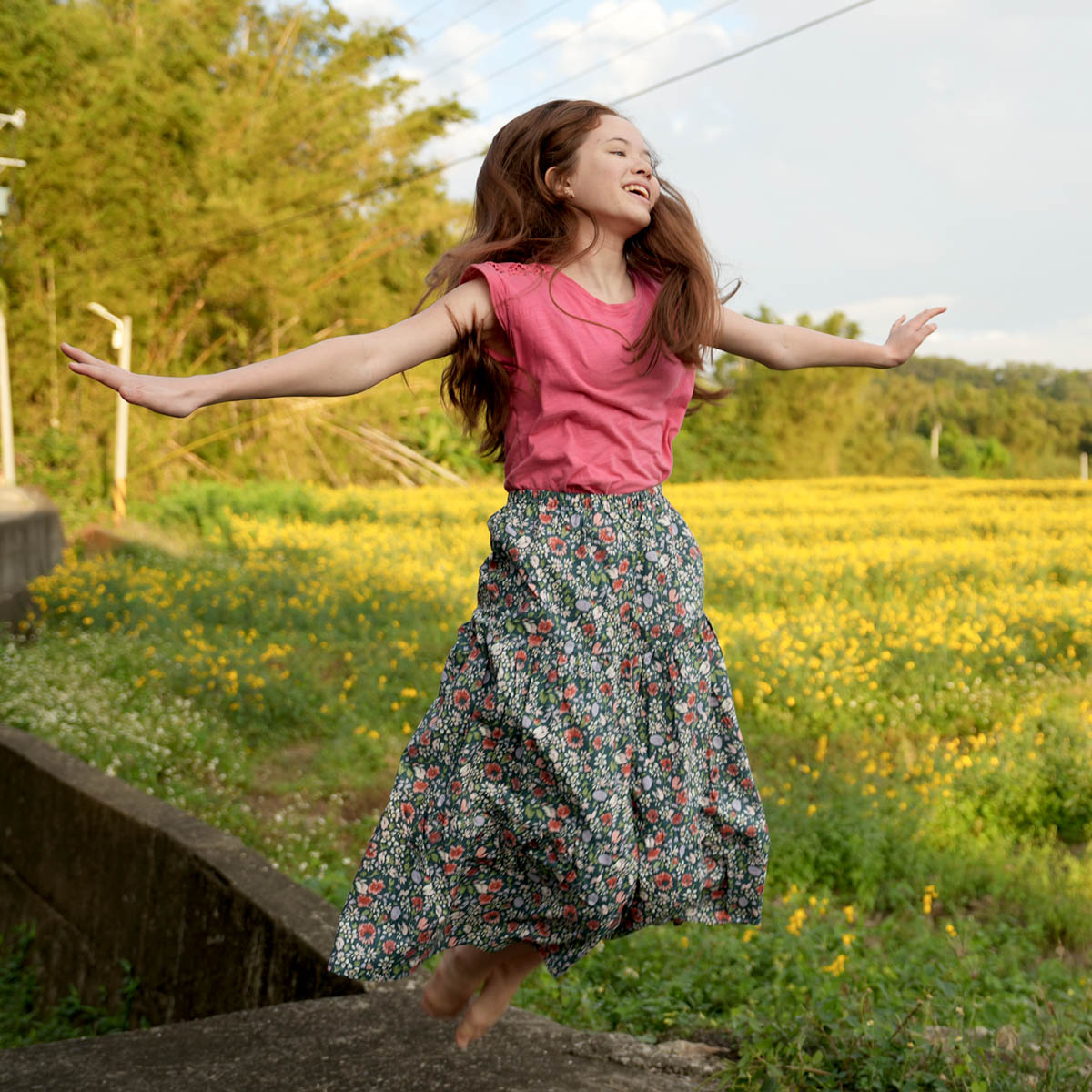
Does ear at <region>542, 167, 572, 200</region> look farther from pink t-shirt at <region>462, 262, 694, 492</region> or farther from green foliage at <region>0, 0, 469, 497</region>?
green foliage at <region>0, 0, 469, 497</region>

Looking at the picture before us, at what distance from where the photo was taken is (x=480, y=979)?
2.04 metres

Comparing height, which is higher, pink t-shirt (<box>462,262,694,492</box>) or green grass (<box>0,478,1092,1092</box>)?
pink t-shirt (<box>462,262,694,492</box>)

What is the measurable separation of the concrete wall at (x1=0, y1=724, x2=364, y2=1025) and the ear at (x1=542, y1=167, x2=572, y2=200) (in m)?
1.77

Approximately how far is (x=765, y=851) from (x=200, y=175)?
53.4 feet

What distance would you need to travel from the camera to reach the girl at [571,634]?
72.6 inches

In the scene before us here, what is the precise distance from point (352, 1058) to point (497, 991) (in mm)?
500

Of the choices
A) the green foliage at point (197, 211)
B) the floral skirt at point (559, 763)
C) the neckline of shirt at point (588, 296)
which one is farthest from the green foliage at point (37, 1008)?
the green foliage at point (197, 211)

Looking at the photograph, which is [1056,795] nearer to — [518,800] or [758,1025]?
[758,1025]

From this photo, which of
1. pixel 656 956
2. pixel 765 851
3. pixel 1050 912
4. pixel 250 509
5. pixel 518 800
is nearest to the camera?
pixel 518 800

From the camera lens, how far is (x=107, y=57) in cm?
1561

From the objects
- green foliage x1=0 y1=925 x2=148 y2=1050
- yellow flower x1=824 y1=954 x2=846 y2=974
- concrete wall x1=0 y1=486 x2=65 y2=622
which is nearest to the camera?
yellow flower x1=824 y1=954 x2=846 y2=974

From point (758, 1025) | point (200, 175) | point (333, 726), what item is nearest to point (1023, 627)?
point (333, 726)

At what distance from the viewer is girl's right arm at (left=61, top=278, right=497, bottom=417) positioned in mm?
1524

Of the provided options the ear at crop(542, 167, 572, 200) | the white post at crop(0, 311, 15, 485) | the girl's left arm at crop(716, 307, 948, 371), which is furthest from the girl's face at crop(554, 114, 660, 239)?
the white post at crop(0, 311, 15, 485)
